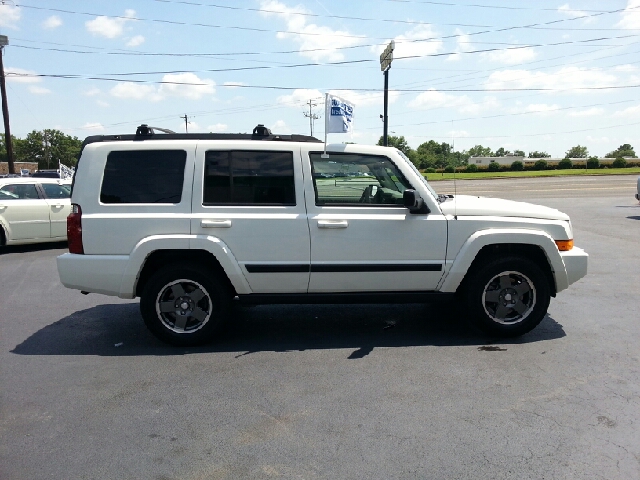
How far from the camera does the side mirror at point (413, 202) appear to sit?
15.8 ft

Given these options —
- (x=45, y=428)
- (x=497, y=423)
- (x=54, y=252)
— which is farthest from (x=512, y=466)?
(x=54, y=252)

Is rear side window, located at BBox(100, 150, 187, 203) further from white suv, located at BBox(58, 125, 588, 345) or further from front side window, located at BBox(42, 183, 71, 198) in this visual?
front side window, located at BBox(42, 183, 71, 198)

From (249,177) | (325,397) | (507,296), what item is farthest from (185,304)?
(507,296)

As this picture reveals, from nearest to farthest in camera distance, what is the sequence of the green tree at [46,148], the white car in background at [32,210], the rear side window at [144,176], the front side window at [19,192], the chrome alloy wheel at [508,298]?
the rear side window at [144,176]
the chrome alloy wheel at [508,298]
the white car in background at [32,210]
the front side window at [19,192]
the green tree at [46,148]

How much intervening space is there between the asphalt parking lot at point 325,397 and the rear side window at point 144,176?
144 centimetres

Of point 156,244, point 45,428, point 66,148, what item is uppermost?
point 66,148

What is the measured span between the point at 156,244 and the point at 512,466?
3371mm

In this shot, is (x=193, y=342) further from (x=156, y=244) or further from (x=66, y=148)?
(x=66, y=148)

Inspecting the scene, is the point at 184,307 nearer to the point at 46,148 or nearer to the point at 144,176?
the point at 144,176

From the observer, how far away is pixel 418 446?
10.6ft

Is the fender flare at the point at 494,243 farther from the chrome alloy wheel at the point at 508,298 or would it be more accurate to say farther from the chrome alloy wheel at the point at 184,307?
the chrome alloy wheel at the point at 184,307

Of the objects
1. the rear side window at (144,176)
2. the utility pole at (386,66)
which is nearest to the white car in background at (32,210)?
the rear side window at (144,176)

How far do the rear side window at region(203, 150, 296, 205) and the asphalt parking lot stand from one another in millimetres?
1408

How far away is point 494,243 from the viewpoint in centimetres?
503
